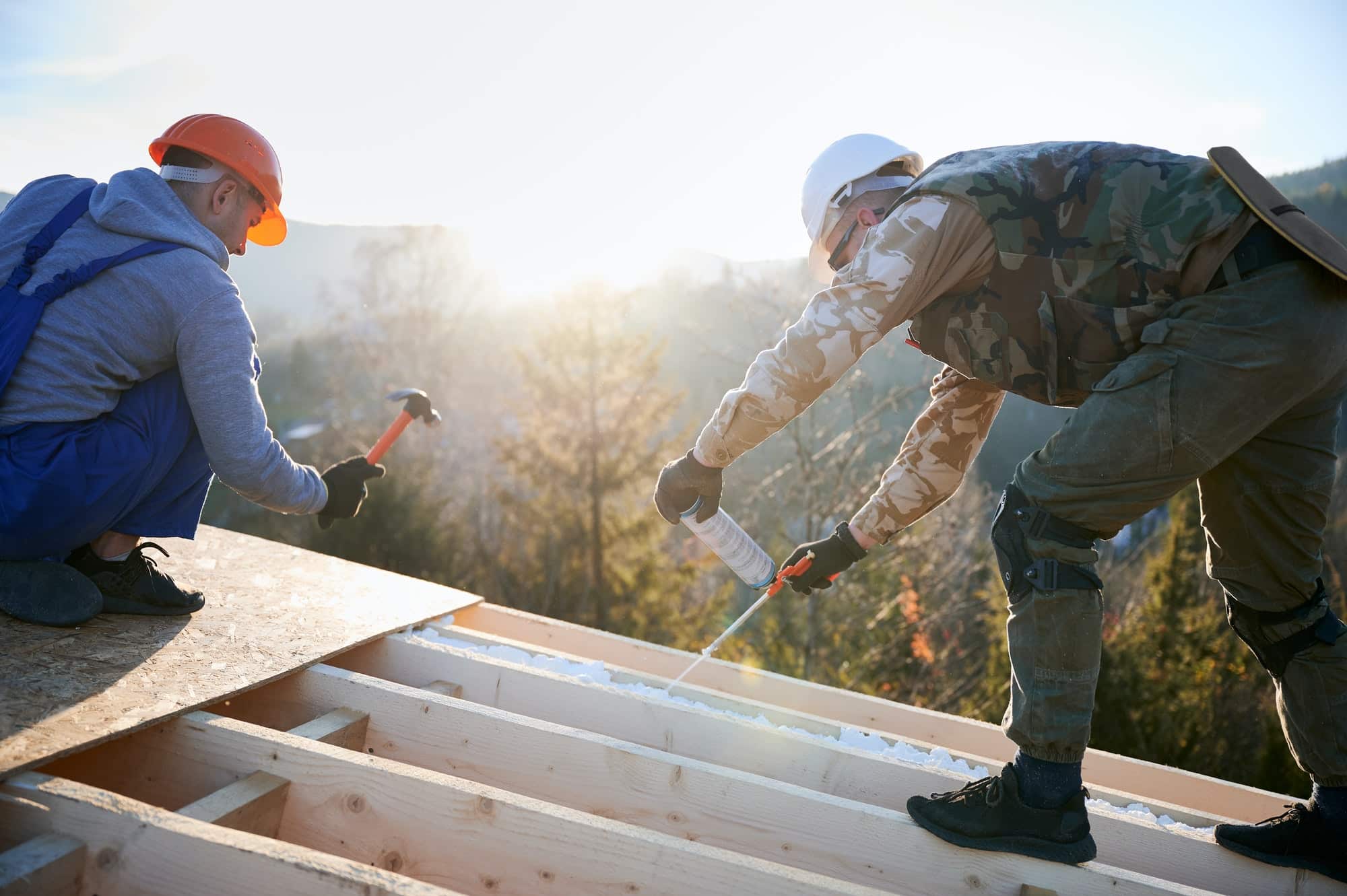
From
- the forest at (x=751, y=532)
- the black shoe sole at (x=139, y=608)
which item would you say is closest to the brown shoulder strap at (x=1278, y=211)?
the black shoe sole at (x=139, y=608)

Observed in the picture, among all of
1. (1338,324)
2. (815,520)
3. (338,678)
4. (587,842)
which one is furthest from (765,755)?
(815,520)

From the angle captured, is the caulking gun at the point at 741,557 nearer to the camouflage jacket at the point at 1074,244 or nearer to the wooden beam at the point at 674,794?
the wooden beam at the point at 674,794

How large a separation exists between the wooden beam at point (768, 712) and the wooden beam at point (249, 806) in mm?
1204

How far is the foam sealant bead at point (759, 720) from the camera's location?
2.14m

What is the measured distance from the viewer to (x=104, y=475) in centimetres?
208

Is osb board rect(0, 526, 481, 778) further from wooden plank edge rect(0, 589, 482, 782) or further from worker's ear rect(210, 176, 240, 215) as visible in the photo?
worker's ear rect(210, 176, 240, 215)

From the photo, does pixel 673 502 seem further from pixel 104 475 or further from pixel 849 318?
pixel 104 475

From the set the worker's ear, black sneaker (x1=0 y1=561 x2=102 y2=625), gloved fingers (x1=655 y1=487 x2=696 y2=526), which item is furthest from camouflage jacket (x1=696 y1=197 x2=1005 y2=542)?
black sneaker (x1=0 y1=561 x2=102 y2=625)

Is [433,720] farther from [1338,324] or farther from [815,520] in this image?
[815,520]

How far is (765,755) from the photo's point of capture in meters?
2.10

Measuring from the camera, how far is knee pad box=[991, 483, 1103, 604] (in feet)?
5.43

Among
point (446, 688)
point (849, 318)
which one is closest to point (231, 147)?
point (446, 688)

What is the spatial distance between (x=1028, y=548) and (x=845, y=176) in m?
1.07

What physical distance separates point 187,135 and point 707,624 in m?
12.6
